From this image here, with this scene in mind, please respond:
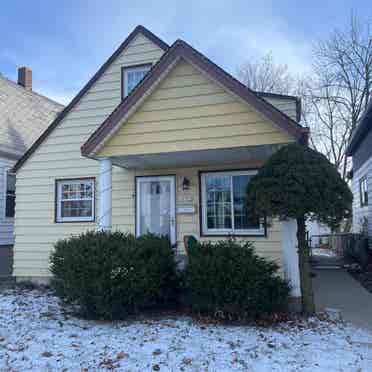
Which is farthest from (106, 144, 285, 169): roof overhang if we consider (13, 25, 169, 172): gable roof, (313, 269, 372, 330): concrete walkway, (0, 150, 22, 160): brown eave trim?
(0, 150, 22, 160): brown eave trim

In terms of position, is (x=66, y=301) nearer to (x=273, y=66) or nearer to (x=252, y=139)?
(x=252, y=139)

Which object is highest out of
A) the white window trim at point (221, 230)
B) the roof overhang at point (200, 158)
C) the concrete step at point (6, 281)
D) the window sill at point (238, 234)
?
the roof overhang at point (200, 158)

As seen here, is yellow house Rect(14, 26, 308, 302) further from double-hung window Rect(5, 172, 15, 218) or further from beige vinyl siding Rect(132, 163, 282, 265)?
double-hung window Rect(5, 172, 15, 218)

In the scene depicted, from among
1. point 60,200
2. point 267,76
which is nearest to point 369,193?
point 60,200

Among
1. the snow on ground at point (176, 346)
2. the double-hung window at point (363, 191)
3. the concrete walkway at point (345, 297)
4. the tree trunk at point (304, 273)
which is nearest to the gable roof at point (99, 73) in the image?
the snow on ground at point (176, 346)

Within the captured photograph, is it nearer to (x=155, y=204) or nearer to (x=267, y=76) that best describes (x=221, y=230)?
(x=155, y=204)

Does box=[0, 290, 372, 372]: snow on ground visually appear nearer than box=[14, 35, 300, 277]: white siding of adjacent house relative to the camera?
Yes

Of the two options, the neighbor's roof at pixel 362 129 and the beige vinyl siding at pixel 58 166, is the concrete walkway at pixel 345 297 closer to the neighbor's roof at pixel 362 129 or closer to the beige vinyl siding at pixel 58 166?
the neighbor's roof at pixel 362 129

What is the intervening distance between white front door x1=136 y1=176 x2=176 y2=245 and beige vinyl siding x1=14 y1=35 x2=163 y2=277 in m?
1.24

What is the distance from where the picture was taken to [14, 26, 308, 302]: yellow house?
6250 millimetres

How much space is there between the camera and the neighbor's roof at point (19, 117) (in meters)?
12.0

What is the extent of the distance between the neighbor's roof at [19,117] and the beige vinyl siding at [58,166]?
9.47 ft

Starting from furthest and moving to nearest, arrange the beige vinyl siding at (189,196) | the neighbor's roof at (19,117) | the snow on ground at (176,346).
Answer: the neighbor's roof at (19,117)
the beige vinyl siding at (189,196)
the snow on ground at (176,346)

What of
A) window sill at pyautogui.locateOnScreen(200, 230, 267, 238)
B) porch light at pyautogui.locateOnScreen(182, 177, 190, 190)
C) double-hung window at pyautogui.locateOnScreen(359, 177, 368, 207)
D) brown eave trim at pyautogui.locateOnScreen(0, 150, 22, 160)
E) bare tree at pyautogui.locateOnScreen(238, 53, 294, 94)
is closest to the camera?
window sill at pyautogui.locateOnScreen(200, 230, 267, 238)
